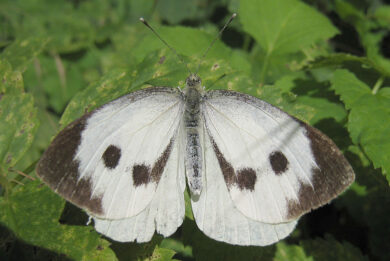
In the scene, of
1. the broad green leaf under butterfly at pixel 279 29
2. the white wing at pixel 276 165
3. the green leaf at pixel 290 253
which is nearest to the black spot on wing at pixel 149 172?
the white wing at pixel 276 165

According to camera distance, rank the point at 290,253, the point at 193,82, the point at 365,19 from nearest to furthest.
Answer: the point at 193,82, the point at 290,253, the point at 365,19

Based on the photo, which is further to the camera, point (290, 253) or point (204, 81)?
point (290, 253)

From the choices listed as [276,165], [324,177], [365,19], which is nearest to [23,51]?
[276,165]

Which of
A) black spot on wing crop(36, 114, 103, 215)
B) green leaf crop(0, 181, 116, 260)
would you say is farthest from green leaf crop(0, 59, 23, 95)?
black spot on wing crop(36, 114, 103, 215)

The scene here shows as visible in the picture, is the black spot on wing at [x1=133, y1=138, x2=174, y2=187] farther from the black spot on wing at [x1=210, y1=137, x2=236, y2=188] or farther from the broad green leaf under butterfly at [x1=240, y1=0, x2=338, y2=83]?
the broad green leaf under butterfly at [x1=240, y1=0, x2=338, y2=83]

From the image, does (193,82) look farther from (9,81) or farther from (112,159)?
(9,81)

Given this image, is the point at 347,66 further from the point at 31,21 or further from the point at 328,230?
the point at 31,21
